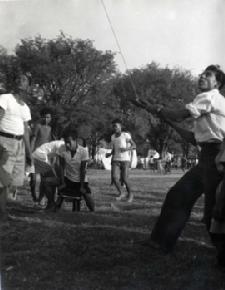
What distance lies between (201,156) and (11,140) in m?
2.10

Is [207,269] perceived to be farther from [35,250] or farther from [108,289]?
[35,250]

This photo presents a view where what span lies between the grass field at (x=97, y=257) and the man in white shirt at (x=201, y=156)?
21 cm

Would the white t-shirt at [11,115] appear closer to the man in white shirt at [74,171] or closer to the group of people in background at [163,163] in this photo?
the man in white shirt at [74,171]

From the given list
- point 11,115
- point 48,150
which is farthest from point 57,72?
point 11,115

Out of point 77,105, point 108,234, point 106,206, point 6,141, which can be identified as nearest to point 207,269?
point 108,234

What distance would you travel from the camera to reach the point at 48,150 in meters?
6.61

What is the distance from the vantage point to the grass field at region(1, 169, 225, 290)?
2.99 metres

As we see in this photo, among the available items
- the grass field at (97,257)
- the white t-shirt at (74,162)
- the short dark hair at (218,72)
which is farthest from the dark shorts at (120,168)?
the short dark hair at (218,72)

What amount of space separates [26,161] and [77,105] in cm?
215

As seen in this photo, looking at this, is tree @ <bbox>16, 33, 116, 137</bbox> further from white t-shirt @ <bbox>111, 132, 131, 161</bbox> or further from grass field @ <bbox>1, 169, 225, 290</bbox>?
grass field @ <bbox>1, 169, 225, 290</bbox>

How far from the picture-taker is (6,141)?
4945 mm

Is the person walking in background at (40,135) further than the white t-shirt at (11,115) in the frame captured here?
Yes

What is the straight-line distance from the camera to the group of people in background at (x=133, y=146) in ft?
11.7

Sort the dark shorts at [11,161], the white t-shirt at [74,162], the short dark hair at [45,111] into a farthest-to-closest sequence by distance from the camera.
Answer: the short dark hair at [45,111] < the white t-shirt at [74,162] < the dark shorts at [11,161]
